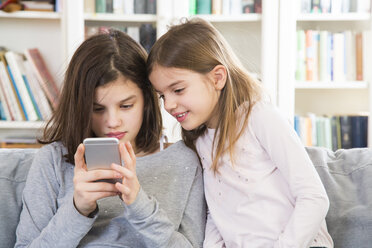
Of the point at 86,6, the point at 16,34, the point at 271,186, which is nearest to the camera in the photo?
the point at 271,186

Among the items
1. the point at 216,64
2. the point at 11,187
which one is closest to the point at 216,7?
the point at 216,64

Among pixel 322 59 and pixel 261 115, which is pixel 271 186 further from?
pixel 322 59

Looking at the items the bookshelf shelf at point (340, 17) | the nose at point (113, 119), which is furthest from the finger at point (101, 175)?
the bookshelf shelf at point (340, 17)

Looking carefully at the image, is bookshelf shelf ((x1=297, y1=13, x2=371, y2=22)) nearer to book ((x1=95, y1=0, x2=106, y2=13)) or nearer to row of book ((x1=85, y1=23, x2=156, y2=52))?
row of book ((x1=85, y1=23, x2=156, y2=52))

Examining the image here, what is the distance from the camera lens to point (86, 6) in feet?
8.20

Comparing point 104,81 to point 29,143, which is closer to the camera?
point 104,81

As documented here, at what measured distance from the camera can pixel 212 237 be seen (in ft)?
4.01

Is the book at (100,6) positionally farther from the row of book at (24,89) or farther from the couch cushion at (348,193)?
the couch cushion at (348,193)

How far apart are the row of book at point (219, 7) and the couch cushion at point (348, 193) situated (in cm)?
133

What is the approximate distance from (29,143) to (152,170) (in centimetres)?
150

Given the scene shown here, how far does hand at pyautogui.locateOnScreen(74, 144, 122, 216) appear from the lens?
101 cm

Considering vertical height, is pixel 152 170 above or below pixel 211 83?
below

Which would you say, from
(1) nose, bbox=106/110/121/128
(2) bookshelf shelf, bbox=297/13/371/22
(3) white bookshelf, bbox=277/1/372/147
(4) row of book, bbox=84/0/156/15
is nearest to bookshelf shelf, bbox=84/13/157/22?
(4) row of book, bbox=84/0/156/15

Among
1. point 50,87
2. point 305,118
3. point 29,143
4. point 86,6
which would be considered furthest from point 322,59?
point 29,143
